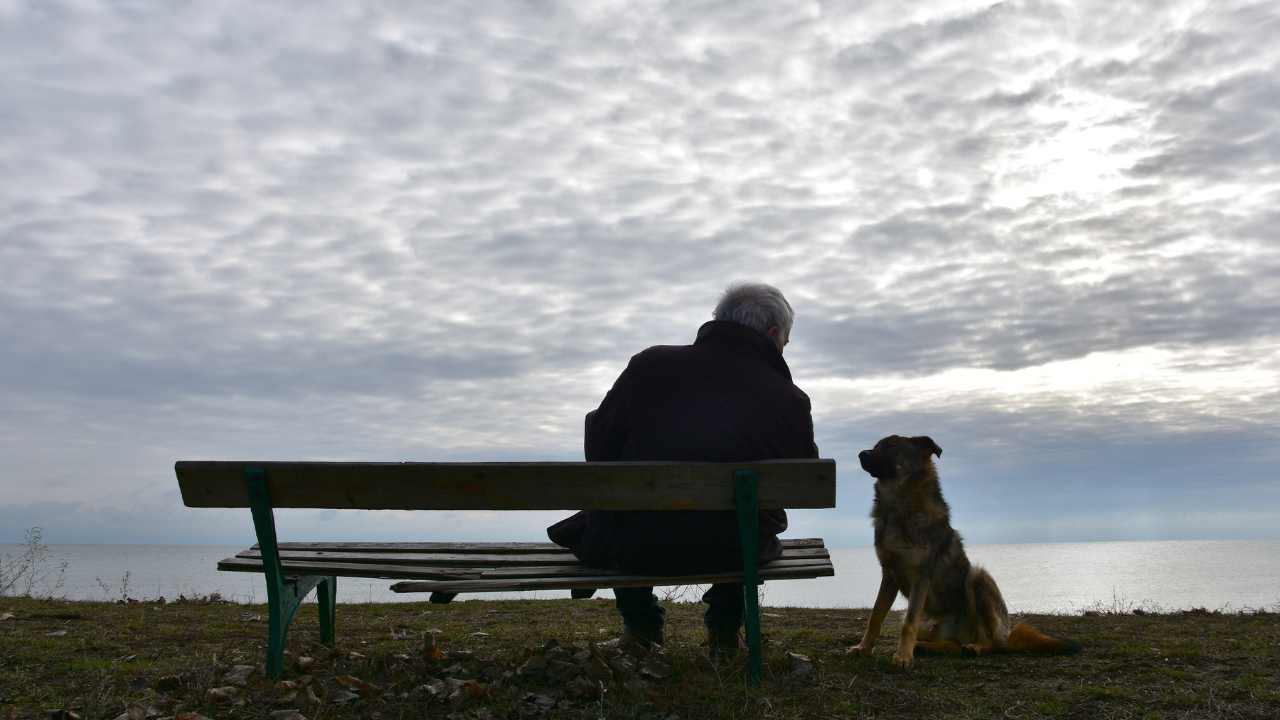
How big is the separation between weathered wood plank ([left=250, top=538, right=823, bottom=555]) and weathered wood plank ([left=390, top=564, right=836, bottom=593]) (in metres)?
1.10

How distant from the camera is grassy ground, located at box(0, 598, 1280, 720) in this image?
4.37 m

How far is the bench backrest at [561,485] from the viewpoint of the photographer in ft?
14.8

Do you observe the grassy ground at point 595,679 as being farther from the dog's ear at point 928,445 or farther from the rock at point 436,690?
the dog's ear at point 928,445

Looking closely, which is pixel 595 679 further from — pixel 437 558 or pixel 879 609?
pixel 879 609

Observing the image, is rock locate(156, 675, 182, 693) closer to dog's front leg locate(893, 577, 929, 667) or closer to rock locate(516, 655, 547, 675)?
rock locate(516, 655, 547, 675)

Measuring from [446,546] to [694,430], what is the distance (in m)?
1.97

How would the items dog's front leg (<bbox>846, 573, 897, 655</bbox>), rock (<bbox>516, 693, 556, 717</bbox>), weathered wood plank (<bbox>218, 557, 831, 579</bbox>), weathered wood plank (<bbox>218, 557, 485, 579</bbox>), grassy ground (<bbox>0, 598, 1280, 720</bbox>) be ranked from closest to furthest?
rock (<bbox>516, 693, 556, 717</bbox>), grassy ground (<bbox>0, 598, 1280, 720</bbox>), weathered wood plank (<bbox>218, 557, 831, 579</bbox>), weathered wood plank (<bbox>218, 557, 485, 579</bbox>), dog's front leg (<bbox>846, 573, 897, 655</bbox>)

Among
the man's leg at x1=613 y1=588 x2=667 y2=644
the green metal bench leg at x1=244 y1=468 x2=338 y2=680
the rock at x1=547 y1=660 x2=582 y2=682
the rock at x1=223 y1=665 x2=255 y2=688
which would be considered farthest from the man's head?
the rock at x1=223 y1=665 x2=255 y2=688

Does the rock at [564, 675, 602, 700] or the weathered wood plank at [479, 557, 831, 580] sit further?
the weathered wood plank at [479, 557, 831, 580]

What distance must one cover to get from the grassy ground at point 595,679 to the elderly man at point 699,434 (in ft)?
1.59

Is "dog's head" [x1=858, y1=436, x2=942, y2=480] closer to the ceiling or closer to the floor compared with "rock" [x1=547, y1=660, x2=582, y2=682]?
closer to the ceiling

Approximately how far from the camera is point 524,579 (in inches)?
183

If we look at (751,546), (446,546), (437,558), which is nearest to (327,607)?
(446,546)

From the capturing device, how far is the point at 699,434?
16.7ft
